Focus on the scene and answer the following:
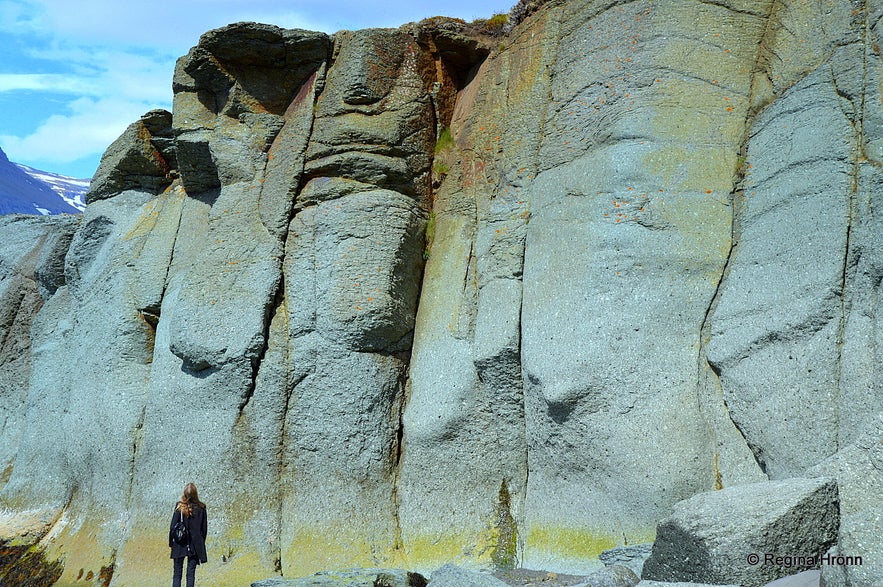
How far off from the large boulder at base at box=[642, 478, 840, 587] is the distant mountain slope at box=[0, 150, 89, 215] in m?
84.8

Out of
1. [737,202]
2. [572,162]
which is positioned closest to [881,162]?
[737,202]

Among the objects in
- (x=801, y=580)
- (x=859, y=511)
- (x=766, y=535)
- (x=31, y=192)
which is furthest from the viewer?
(x=31, y=192)

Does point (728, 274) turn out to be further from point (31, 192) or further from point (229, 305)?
point (31, 192)

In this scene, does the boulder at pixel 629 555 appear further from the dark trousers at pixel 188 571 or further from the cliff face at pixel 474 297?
the dark trousers at pixel 188 571

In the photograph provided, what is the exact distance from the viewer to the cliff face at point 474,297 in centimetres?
955

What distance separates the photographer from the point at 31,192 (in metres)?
101

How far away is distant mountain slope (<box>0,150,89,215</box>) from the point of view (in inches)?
3533

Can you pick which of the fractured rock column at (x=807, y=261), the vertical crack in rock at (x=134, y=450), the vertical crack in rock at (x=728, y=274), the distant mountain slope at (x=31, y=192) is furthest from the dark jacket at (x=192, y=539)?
the distant mountain slope at (x=31, y=192)

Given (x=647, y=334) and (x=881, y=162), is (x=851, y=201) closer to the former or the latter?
(x=881, y=162)

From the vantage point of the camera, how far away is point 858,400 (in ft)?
26.9

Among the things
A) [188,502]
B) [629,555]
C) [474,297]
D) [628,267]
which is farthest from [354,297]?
[629,555]

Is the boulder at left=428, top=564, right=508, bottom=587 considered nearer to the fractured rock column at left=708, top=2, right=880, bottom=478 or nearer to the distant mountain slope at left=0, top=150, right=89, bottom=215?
the fractured rock column at left=708, top=2, right=880, bottom=478

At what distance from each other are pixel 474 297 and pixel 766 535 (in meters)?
6.20

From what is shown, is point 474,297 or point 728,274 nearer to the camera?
point 728,274
